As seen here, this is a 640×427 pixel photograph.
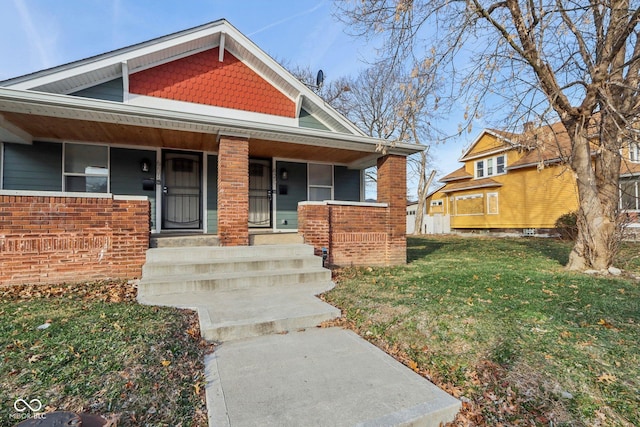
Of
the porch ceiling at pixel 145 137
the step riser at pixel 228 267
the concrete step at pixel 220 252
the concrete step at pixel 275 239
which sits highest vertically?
the porch ceiling at pixel 145 137

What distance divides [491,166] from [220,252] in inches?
782

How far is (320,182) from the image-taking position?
8984 mm

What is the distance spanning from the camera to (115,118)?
5383 mm

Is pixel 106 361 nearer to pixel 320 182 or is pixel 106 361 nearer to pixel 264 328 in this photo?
pixel 264 328

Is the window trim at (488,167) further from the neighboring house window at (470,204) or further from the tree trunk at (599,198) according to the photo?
the tree trunk at (599,198)

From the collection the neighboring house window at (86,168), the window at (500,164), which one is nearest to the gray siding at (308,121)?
the neighboring house window at (86,168)

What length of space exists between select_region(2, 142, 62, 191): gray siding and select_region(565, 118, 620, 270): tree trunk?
1062cm

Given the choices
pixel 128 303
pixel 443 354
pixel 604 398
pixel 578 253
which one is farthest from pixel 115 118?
pixel 578 253

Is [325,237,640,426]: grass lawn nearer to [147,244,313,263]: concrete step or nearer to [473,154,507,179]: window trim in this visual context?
[147,244,313,263]: concrete step

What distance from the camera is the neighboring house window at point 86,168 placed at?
674cm

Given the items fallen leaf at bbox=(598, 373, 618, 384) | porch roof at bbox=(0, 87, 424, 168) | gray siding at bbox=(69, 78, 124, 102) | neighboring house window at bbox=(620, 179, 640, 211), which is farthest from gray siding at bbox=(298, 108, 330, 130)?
fallen leaf at bbox=(598, 373, 618, 384)

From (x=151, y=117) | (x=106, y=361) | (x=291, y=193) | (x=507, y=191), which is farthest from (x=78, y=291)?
(x=507, y=191)

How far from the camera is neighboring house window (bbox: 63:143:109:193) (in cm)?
674

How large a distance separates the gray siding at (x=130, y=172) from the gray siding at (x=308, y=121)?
12.8 ft
